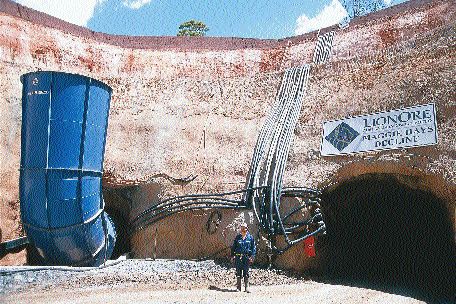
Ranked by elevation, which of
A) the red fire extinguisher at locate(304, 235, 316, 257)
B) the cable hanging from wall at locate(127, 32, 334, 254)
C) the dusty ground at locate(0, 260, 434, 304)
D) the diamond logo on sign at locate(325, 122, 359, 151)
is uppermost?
the diamond logo on sign at locate(325, 122, 359, 151)

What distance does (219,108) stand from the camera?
50.4 feet

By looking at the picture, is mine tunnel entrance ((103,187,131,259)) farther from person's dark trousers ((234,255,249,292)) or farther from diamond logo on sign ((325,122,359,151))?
diamond logo on sign ((325,122,359,151))

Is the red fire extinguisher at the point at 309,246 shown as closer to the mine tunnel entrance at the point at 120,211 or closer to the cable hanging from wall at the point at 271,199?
the cable hanging from wall at the point at 271,199

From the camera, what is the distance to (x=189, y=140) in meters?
14.5

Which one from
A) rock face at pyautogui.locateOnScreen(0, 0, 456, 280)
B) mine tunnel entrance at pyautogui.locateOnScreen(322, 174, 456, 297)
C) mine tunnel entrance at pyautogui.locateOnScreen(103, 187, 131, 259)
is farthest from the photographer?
mine tunnel entrance at pyautogui.locateOnScreen(103, 187, 131, 259)

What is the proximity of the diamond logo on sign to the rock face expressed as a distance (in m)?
0.42

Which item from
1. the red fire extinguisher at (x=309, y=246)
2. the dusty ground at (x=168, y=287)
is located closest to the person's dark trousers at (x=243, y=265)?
the dusty ground at (x=168, y=287)

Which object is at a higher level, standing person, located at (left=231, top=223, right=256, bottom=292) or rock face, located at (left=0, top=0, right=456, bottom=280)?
rock face, located at (left=0, top=0, right=456, bottom=280)

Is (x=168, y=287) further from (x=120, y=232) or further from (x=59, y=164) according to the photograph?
(x=120, y=232)

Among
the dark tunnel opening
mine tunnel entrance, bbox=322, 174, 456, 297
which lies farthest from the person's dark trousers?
the dark tunnel opening

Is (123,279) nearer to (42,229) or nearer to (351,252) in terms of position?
(42,229)

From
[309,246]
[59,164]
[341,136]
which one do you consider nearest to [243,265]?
[309,246]

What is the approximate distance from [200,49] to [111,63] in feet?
12.1

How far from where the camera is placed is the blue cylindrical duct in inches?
388
